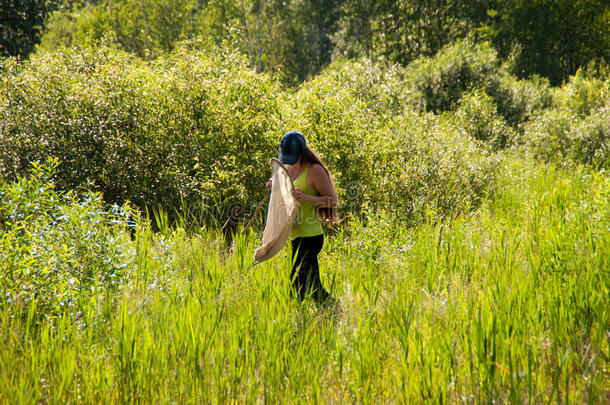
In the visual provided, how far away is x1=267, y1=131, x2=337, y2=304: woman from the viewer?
4.52 m

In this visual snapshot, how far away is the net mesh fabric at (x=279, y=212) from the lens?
440 centimetres

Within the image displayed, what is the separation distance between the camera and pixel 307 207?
4.59 meters

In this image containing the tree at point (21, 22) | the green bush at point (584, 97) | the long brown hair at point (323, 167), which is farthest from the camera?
the tree at point (21, 22)

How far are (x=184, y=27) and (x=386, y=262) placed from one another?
3805cm

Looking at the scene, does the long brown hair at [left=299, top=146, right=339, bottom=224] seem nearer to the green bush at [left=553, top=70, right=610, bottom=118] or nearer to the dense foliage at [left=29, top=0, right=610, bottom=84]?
the green bush at [left=553, top=70, right=610, bottom=118]

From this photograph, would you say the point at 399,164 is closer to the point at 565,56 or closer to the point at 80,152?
the point at 80,152

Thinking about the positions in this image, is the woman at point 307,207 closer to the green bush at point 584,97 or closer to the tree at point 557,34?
the green bush at point 584,97

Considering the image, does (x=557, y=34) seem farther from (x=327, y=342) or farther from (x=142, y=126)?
(x=327, y=342)

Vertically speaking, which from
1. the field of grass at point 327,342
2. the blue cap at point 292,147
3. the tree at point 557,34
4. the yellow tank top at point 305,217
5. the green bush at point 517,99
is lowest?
the field of grass at point 327,342

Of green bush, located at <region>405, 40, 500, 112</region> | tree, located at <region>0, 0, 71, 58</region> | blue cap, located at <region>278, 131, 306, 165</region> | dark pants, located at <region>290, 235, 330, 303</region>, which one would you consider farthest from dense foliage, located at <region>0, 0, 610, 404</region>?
tree, located at <region>0, 0, 71, 58</region>

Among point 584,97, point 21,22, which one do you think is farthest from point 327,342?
point 21,22

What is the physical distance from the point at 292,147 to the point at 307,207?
600mm

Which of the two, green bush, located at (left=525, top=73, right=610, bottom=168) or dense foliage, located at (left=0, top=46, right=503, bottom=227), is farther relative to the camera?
green bush, located at (left=525, top=73, right=610, bottom=168)

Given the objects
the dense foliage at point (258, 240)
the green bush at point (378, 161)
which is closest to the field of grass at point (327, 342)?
the dense foliage at point (258, 240)
